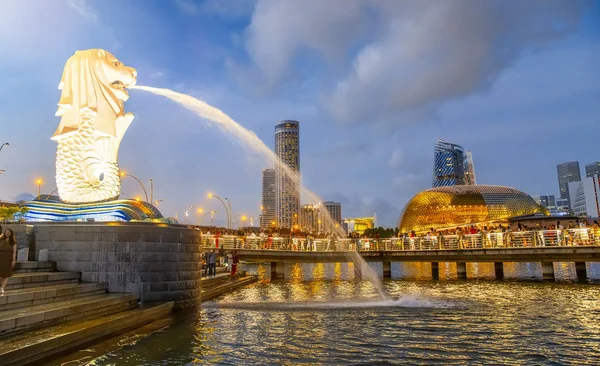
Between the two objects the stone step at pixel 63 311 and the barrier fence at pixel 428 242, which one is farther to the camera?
the barrier fence at pixel 428 242

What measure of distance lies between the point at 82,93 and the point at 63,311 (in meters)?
13.2

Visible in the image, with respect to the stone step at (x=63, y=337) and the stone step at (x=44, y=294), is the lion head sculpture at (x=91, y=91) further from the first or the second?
the stone step at (x=63, y=337)

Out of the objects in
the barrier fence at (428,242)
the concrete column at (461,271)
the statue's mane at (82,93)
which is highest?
the statue's mane at (82,93)

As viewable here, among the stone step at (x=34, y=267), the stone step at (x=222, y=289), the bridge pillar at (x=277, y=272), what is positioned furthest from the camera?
the bridge pillar at (x=277, y=272)

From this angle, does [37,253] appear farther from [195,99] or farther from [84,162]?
[195,99]

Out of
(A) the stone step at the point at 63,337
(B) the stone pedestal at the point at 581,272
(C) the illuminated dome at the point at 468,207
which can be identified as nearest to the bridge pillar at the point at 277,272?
(B) the stone pedestal at the point at 581,272

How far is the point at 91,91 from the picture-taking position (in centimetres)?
2178

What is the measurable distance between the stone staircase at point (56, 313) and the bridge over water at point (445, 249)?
23.9 meters

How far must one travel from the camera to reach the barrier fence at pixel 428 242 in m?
34.2

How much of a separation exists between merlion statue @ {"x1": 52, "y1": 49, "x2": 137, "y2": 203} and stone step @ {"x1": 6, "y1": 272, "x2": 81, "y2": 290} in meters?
5.25

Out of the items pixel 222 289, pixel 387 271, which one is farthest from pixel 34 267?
pixel 387 271

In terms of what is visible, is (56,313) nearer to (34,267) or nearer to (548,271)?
(34,267)

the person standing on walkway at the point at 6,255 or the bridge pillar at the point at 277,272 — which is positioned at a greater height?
the person standing on walkway at the point at 6,255

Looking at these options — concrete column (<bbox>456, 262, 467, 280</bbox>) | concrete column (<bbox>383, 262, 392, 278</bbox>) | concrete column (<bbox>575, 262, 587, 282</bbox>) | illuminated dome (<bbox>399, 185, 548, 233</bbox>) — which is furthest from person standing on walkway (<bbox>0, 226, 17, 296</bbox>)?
illuminated dome (<bbox>399, 185, 548, 233</bbox>)
